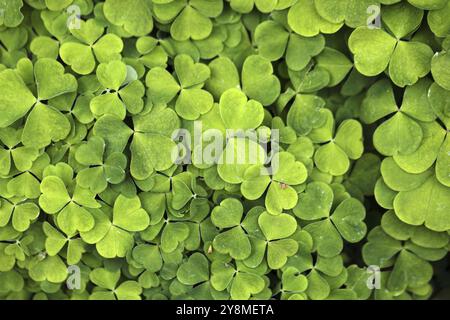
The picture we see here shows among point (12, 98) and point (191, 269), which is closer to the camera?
point (12, 98)

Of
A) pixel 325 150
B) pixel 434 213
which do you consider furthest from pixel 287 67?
pixel 434 213

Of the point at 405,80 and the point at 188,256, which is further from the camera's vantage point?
the point at 188,256

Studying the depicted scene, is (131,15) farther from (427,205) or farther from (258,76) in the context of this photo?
(427,205)

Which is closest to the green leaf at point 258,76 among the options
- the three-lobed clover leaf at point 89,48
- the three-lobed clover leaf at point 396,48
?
the three-lobed clover leaf at point 396,48

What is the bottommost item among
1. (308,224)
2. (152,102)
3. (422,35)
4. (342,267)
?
(342,267)

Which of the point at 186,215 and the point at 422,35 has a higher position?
the point at 422,35

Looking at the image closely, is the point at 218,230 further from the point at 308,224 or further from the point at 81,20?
the point at 81,20

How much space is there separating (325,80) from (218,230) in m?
0.46

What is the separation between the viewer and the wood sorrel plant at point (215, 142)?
120cm

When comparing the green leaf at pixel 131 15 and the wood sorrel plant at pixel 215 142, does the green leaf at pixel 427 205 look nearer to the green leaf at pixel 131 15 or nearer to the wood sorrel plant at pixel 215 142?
the wood sorrel plant at pixel 215 142

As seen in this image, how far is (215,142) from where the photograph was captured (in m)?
1.23

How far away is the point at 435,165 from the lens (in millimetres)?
1206

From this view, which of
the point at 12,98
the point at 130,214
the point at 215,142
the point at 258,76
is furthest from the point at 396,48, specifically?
the point at 12,98

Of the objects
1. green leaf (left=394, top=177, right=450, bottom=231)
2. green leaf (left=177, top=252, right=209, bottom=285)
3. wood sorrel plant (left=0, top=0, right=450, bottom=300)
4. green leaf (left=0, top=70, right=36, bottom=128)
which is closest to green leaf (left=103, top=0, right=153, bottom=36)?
wood sorrel plant (left=0, top=0, right=450, bottom=300)
